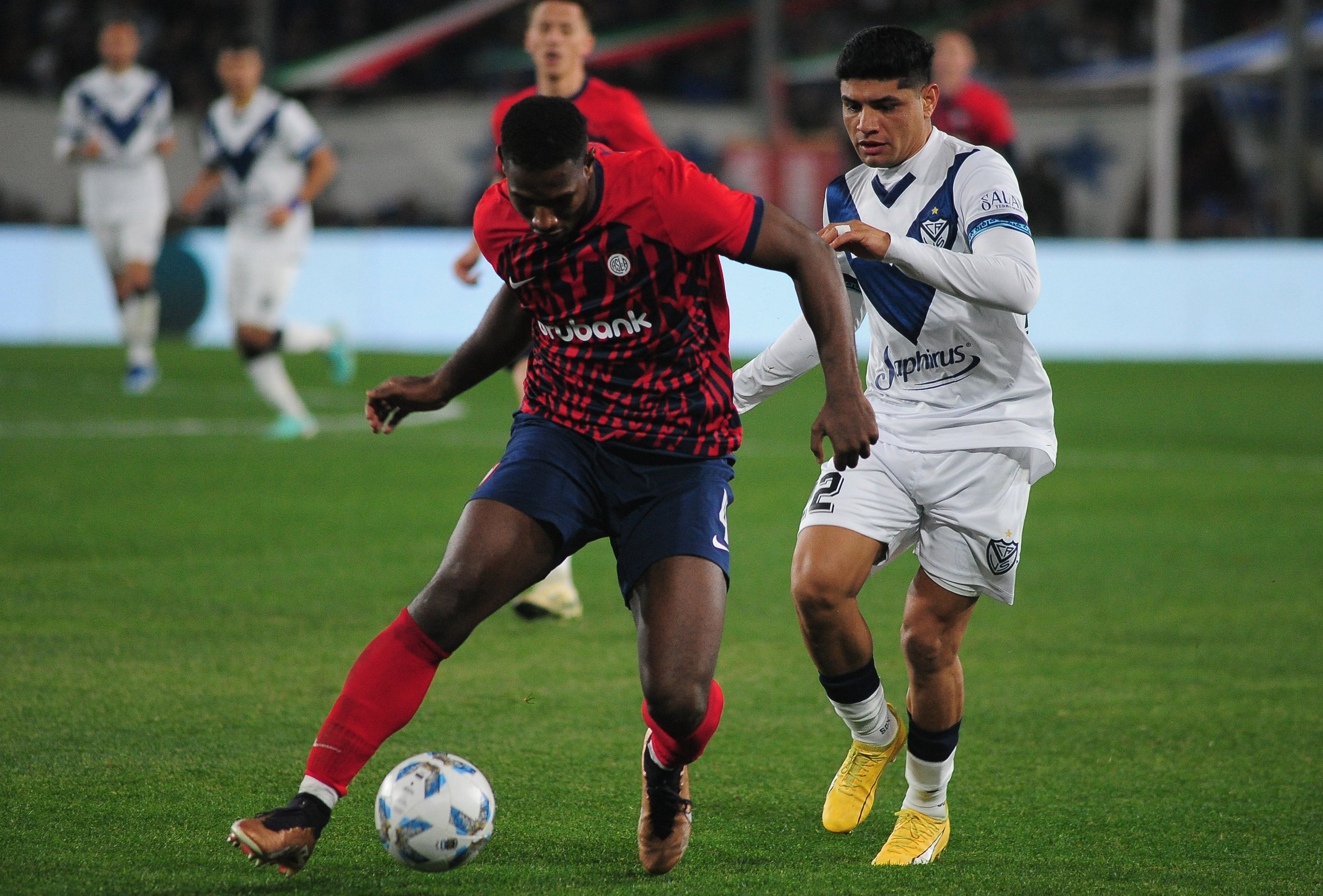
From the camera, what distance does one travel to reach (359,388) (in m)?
14.4

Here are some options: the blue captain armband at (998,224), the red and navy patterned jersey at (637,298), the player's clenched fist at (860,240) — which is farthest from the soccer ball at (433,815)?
the blue captain armband at (998,224)

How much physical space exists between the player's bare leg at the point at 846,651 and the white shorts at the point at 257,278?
7.63 metres

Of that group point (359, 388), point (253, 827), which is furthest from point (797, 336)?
point (359, 388)

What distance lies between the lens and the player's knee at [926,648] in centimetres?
384

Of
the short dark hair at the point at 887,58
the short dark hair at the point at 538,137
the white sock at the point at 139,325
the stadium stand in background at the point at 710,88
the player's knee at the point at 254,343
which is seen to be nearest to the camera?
the short dark hair at the point at 538,137

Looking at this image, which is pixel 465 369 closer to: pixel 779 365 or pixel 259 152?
pixel 779 365

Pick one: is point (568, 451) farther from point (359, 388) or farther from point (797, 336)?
point (359, 388)

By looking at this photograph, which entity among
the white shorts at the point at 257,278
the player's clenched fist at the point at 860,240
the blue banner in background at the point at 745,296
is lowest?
the blue banner in background at the point at 745,296

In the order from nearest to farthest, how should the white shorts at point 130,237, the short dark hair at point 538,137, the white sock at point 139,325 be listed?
1. the short dark hair at point 538,137
2. the white sock at point 139,325
3. the white shorts at point 130,237

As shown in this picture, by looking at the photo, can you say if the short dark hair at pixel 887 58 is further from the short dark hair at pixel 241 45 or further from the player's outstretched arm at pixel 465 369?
the short dark hair at pixel 241 45

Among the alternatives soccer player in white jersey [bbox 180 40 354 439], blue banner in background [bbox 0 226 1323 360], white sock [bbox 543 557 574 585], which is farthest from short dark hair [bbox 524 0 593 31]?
blue banner in background [bbox 0 226 1323 360]

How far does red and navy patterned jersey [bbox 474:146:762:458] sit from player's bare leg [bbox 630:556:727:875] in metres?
0.33

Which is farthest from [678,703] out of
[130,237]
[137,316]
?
[130,237]

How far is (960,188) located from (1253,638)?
112 inches
